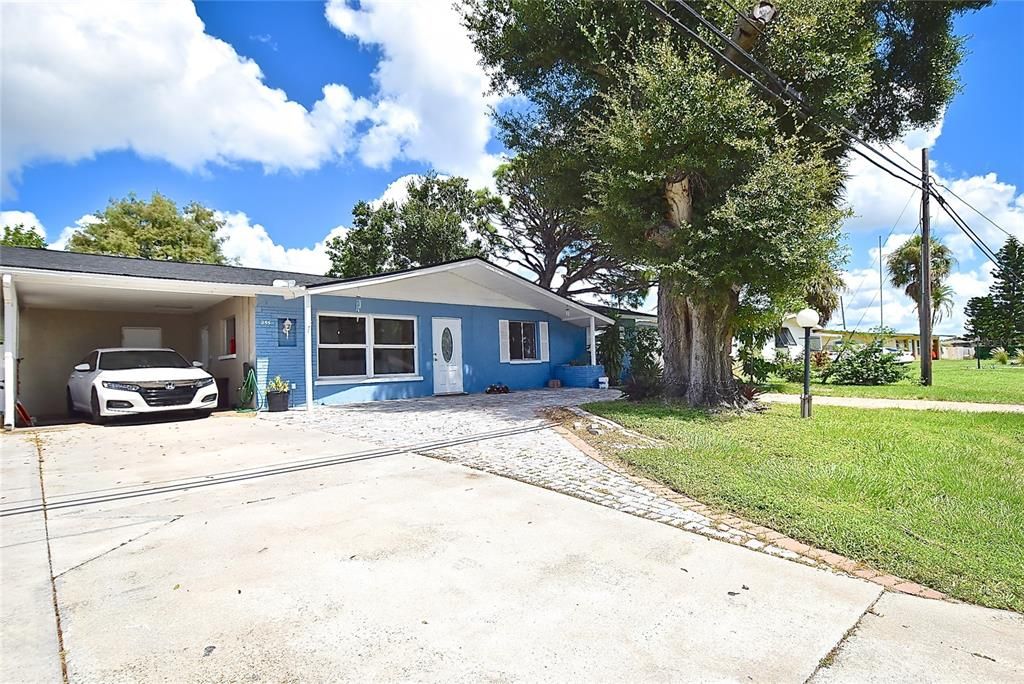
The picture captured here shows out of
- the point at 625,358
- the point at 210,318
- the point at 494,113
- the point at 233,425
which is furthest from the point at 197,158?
the point at 625,358

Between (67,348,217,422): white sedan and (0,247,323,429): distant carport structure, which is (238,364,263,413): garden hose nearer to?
(0,247,323,429): distant carport structure

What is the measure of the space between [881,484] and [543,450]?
3.47 metres

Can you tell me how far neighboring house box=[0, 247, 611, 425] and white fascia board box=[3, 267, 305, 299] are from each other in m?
0.02

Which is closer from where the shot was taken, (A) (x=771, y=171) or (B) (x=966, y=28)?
(A) (x=771, y=171)

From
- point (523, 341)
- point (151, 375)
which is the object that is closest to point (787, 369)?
point (523, 341)

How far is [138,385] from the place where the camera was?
30.4ft

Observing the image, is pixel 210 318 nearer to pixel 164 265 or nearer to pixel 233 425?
pixel 164 265

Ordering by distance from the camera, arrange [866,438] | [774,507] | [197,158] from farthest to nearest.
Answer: [197,158], [866,438], [774,507]

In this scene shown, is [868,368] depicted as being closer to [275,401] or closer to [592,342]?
[592,342]

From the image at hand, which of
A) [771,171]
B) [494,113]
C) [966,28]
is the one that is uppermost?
[966,28]

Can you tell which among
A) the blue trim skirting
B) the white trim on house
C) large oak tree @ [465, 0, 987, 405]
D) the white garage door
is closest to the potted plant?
the white trim on house

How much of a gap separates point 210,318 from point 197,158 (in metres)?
7.10

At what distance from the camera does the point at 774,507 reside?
4.23m

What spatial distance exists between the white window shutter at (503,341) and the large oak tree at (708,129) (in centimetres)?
481
